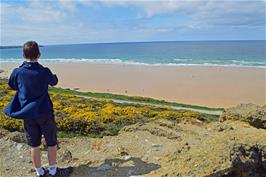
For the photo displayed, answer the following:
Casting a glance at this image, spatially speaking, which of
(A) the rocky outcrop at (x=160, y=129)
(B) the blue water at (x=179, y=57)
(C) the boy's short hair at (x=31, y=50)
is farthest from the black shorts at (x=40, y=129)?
(B) the blue water at (x=179, y=57)

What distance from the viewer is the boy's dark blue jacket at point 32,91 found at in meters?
5.06

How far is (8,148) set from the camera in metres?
6.70

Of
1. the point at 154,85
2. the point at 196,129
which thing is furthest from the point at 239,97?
the point at 196,129

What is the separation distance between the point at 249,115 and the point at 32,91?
4005 mm

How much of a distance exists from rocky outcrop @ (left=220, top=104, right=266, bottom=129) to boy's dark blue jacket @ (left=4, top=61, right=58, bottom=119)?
3658 mm

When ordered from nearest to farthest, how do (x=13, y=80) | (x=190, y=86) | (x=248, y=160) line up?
(x=248, y=160) → (x=13, y=80) → (x=190, y=86)

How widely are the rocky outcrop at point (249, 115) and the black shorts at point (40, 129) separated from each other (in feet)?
11.6

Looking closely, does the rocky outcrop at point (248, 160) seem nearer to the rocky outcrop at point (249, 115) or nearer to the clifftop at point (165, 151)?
the clifftop at point (165, 151)

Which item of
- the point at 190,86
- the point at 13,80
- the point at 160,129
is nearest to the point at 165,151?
the point at 160,129

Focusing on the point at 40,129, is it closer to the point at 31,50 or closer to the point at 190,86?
the point at 31,50

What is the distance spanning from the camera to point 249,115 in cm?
709

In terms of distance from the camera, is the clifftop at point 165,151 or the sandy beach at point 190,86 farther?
the sandy beach at point 190,86

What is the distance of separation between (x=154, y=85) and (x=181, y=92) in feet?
13.9

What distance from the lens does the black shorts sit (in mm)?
5199
